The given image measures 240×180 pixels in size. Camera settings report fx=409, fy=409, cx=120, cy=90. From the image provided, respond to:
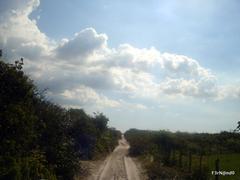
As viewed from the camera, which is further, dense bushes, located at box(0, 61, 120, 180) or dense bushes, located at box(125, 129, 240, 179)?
dense bushes, located at box(125, 129, 240, 179)

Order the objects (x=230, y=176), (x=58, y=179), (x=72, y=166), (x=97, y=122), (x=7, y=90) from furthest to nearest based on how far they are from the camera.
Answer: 1. (x=97, y=122)
2. (x=230, y=176)
3. (x=72, y=166)
4. (x=58, y=179)
5. (x=7, y=90)

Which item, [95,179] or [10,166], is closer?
[10,166]

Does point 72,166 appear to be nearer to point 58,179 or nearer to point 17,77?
point 58,179

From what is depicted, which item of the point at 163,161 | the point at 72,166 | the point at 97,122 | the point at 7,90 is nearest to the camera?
the point at 7,90

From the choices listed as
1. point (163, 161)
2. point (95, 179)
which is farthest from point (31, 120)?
point (163, 161)

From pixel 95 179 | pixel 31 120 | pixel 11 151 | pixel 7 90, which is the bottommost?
pixel 95 179

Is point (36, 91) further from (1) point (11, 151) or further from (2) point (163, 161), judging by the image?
(2) point (163, 161)

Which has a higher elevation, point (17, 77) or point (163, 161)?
point (17, 77)

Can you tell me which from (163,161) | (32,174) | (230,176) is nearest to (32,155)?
(32,174)

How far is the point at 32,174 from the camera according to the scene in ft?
57.2

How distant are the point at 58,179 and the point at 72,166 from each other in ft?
5.17

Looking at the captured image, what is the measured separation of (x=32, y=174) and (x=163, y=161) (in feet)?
59.0

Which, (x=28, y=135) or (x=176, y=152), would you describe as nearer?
(x=28, y=135)

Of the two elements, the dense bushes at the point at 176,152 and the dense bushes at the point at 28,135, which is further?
the dense bushes at the point at 176,152
